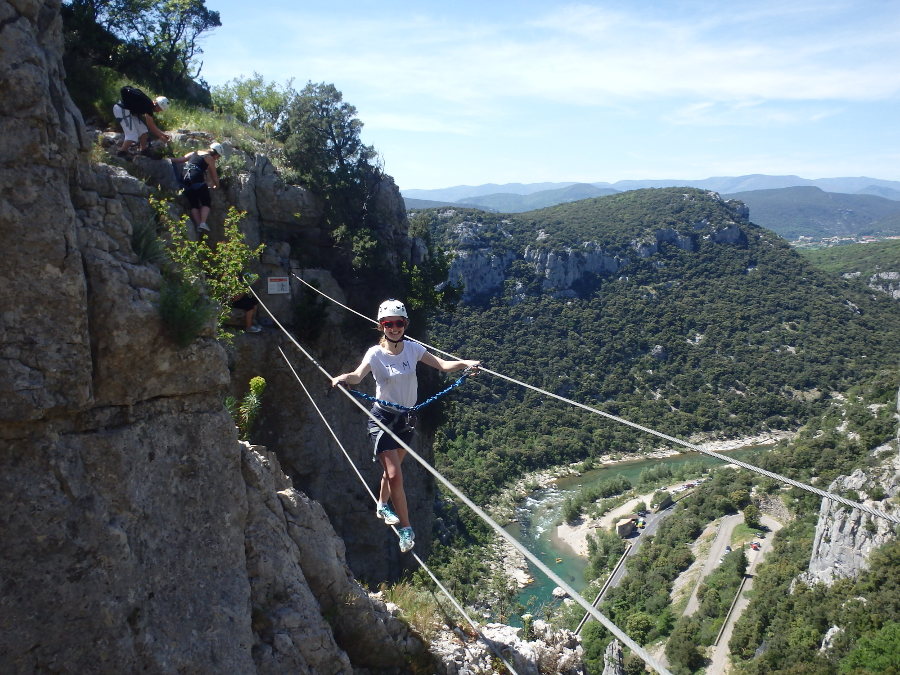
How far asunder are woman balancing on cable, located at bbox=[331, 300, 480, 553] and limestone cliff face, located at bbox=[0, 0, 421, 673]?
4.22ft

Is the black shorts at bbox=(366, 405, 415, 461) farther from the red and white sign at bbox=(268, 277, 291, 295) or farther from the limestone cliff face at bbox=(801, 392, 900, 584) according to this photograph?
the limestone cliff face at bbox=(801, 392, 900, 584)

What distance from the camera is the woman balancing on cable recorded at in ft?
20.2

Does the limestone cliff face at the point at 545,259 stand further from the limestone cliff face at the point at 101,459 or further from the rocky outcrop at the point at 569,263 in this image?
the limestone cliff face at the point at 101,459

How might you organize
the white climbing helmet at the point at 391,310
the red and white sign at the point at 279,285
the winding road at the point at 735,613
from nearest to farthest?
the white climbing helmet at the point at 391,310 < the red and white sign at the point at 279,285 < the winding road at the point at 735,613

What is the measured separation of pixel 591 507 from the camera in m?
64.3

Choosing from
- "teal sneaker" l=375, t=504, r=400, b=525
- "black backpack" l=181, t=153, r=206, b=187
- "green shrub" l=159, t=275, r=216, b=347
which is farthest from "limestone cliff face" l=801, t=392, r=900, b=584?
"green shrub" l=159, t=275, r=216, b=347

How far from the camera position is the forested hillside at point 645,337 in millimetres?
76562

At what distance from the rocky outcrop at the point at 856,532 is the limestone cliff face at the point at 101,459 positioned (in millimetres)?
36423

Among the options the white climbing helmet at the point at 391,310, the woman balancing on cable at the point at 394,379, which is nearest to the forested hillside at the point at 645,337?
the woman balancing on cable at the point at 394,379

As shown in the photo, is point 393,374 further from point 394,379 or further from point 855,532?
point 855,532

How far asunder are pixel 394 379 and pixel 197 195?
7.13 metres

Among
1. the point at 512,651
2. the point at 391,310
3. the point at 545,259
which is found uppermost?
the point at 391,310

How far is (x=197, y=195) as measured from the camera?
441 inches

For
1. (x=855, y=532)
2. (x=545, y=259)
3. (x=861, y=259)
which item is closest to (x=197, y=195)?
(x=855, y=532)
